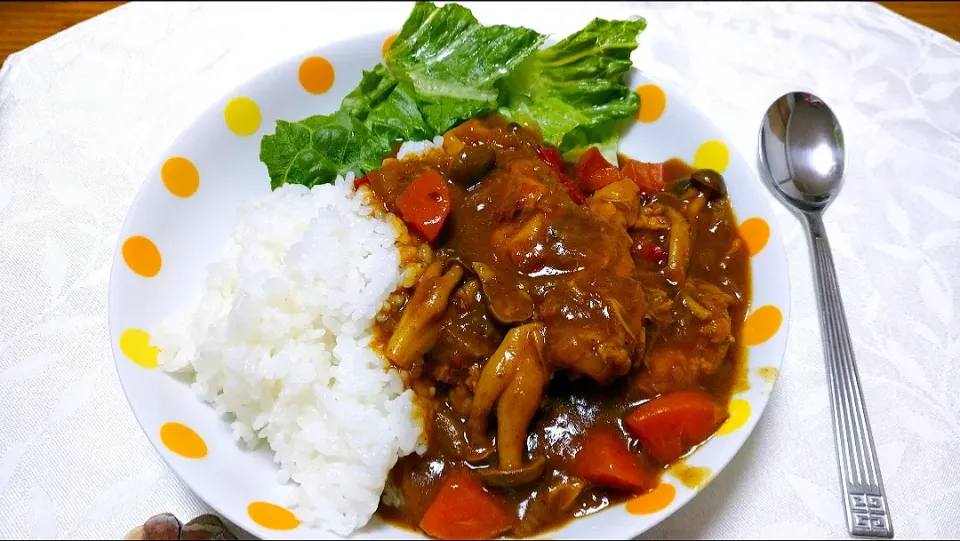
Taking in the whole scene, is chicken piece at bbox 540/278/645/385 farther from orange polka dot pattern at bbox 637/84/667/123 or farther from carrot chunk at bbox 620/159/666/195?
orange polka dot pattern at bbox 637/84/667/123

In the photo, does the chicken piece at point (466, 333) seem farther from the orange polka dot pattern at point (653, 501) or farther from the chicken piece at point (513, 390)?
Answer: the orange polka dot pattern at point (653, 501)

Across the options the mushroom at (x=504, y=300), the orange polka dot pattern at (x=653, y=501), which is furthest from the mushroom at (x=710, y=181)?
the orange polka dot pattern at (x=653, y=501)

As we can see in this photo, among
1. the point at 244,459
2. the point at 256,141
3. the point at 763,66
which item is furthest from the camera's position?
the point at 763,66

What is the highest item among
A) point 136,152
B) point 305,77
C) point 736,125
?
point 305,77

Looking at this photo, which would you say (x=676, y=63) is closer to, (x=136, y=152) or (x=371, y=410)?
(x=371, y=410)

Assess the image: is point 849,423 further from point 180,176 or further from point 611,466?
point 180,176

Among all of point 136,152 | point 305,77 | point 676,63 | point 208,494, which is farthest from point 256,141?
point 676,63
